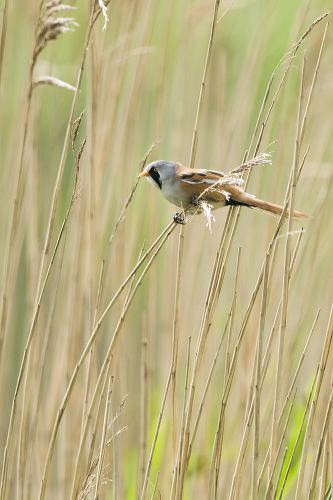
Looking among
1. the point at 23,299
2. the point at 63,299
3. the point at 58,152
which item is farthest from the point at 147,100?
the point at 23,299

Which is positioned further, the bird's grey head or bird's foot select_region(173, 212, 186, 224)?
the bird's grey head

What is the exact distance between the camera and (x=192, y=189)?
163 cm

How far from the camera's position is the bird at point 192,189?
4.88 feet

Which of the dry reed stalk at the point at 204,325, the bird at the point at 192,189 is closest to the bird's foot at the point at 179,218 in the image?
the bird at the point at 192,189

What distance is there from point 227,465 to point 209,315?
73 centimetres

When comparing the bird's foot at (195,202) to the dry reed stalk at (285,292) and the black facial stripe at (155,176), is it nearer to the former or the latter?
the black facial stripe at (155,176)

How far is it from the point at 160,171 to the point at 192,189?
94 mm

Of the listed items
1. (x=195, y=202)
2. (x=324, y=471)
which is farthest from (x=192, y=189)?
(x=324, y=471)

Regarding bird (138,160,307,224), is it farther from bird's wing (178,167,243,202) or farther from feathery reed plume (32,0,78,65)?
feathery reed plume (32,0,78,65)

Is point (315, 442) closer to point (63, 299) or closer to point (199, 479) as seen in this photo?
point (199, 479)

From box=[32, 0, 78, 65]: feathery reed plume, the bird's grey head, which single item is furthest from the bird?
box=[32, 0, 78, 65]: feathery reed plume

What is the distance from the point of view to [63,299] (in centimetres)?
221

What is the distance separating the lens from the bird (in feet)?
4.88

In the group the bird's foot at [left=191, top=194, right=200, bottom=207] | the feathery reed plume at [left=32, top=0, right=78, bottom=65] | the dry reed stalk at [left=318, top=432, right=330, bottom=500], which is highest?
the feathery reed plume at [left=32, top=0, right=78, bottom=65]
